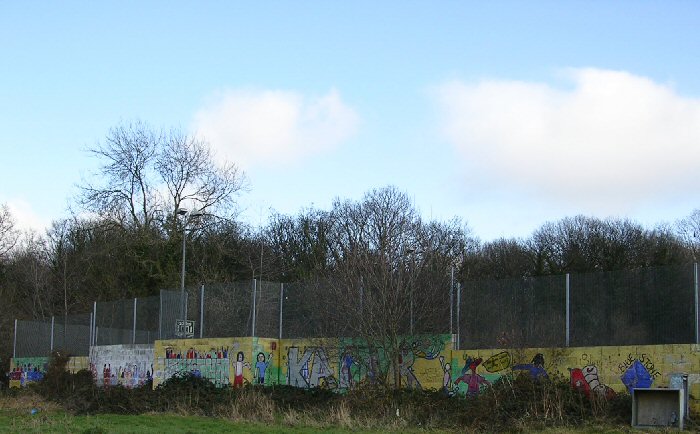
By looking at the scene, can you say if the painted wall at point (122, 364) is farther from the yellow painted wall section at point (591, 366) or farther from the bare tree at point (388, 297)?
the yellow painted wall section at point (591, 366)

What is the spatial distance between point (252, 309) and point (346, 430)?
31.3 feet

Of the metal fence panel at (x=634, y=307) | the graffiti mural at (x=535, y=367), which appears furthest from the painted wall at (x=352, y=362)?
the metal fence panel at (x=634, y=307)

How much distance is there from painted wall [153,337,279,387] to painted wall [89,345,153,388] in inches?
73.4

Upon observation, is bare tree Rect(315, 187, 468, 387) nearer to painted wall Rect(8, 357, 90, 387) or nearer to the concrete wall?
the concrete wall

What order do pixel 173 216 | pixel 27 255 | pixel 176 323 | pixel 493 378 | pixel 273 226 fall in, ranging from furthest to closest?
pixel 27 255 → pixel 273 226 → pixel 173 216 → pixel 176 323 → pixel 493 378

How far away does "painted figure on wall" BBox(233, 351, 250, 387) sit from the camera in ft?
93.0

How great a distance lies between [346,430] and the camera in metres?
20.2

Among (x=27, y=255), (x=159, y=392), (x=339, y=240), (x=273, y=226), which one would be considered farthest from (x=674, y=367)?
(x=27, y=255)

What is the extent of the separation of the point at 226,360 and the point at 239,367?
0.73 meters

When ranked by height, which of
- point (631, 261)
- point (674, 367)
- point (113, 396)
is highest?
point (631, 261)

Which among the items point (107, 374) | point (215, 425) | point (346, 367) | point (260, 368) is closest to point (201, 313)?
point (260, 368)

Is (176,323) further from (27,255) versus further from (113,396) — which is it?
(27,255)

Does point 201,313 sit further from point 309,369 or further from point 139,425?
point 139,425

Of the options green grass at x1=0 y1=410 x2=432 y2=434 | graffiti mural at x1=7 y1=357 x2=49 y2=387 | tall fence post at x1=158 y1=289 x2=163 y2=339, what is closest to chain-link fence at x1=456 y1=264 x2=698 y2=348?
green grass at x1=0 y1=410 x2=432 y2=434
